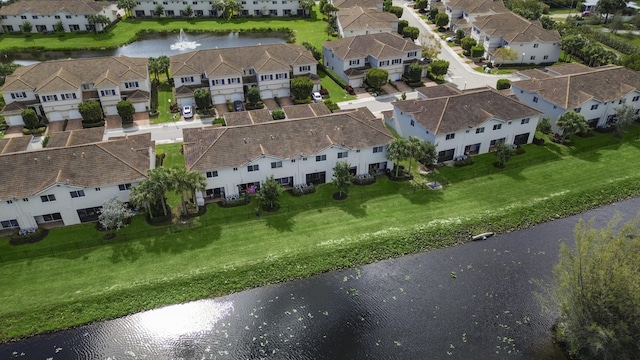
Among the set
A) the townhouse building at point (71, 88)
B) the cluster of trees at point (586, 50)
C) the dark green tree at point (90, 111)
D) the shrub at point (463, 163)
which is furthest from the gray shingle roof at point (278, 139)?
the cluster of trees at point (586, 50)

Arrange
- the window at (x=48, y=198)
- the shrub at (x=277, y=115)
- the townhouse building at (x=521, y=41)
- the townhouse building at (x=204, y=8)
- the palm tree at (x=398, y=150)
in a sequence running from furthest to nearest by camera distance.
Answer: the townhouse building at (x=204, y=8), the townhouse building at (x=521, y=41), the shrub at (x=277, y=115), the palm tree at (x=398, y=150), the window at (x=48, y=198)

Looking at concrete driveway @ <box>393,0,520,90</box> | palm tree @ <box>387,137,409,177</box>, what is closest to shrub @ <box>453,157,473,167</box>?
palm tree @ <box>387,137,409,177</box>

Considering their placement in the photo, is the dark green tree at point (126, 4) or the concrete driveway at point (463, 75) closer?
the concrete driveway at point (463, 75)

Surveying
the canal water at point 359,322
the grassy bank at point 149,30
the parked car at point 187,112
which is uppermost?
the grassy bank at point 149,30

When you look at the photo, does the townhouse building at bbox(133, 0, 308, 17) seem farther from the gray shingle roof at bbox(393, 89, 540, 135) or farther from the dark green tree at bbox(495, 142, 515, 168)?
the dark green tree at bbox(495, 142, 515, 168)

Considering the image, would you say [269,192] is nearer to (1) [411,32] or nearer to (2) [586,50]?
(1) [411,32]

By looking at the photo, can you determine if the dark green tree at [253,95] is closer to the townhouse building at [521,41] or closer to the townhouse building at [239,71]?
the townhouse building at [239,71]

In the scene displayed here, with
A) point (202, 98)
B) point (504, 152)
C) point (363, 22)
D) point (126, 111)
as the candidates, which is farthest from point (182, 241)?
point (363, 22)
